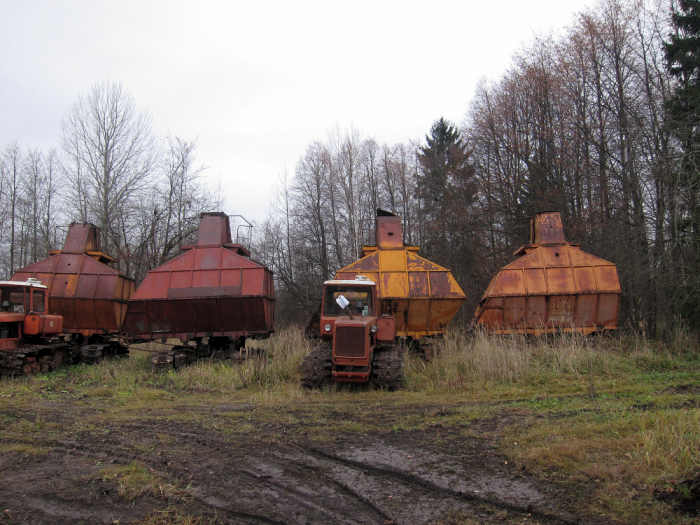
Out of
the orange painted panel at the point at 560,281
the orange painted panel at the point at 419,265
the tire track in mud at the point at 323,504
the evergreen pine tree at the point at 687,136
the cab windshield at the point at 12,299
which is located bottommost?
the tire track in mud at the point at 323,504

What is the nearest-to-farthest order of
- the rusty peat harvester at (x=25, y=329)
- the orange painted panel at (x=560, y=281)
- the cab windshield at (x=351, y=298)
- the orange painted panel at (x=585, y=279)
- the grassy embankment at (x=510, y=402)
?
1. the grassy embankment at (x=510, y=402)
2. the cab windshield at (x=351, y=298)
3. the rusty peat harvester at (x=25, y=329)
4. the orange painted panel at (x=585, y=279)
5. the orange painted panel at (x=560, y=281)

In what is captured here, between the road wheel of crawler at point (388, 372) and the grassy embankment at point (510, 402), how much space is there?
270 mm

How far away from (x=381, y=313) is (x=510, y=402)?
6295 millimetres

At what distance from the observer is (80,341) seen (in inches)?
717

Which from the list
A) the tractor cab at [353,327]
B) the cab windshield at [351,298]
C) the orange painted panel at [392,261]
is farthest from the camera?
the orange painted panel at [392,261]

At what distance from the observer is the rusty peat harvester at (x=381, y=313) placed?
9789 mm

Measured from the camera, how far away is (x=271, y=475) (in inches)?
192

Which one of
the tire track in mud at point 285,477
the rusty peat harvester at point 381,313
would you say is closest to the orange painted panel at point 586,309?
the rusty peat harvester at point 381,313

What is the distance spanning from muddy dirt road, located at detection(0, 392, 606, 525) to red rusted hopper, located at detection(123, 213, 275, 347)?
724 cm

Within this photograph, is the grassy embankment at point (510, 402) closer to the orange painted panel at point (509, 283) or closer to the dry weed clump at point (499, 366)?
the dry weed clump at point (499, 366)

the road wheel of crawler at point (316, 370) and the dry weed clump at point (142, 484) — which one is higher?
the road wheel of crawler at point (316, 370)

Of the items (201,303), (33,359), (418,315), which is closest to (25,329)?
(33,359)

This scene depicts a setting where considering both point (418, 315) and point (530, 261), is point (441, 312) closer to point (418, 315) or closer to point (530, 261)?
point (418, 315)

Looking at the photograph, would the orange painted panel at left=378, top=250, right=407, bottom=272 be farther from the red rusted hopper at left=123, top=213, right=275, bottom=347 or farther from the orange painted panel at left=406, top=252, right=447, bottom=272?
the red rusted hopper at left=123, top=213, right=275, bottom=347
